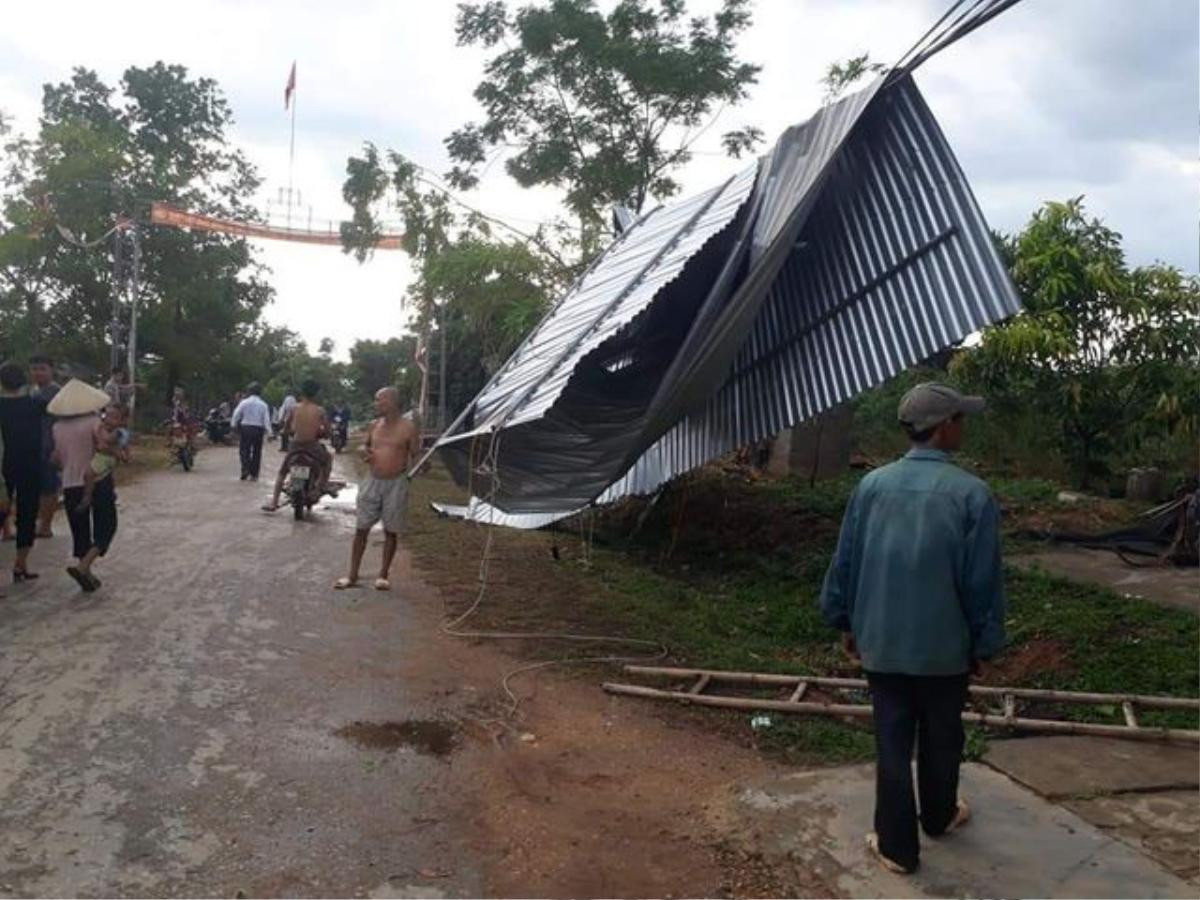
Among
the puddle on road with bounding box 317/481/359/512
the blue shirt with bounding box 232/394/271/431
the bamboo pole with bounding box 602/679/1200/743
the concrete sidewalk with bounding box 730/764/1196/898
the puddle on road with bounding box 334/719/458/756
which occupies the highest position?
the blue shirt with bounding box 232/394/271/431

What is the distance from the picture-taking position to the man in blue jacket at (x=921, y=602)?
3.39 meters

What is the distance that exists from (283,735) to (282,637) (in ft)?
5.58

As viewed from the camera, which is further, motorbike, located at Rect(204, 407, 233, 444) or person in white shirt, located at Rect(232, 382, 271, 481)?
motorbike, located at Rect(204, 407, 233, 444)

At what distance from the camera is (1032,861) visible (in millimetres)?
3518

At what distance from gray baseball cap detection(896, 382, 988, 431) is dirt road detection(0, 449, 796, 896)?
1.52m

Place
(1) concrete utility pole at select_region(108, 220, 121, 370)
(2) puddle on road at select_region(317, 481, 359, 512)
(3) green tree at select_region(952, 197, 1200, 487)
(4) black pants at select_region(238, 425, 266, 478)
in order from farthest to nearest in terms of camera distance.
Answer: (1) concrete utility pole at select_region(108, 220, 121, 370), (4) black pants at select_region(238, 425, 266, 478), (2) puddle on road at select_region(317, 481, 359, 512), (3) green tree at select_region(952, 197, 1200, 487)

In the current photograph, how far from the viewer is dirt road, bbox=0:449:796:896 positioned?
11.2 feet

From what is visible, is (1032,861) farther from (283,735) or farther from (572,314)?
(572,314)

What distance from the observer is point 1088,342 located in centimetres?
1171

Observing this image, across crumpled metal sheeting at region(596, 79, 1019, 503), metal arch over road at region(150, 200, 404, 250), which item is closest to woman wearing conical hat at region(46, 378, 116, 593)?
crumpled metal sheeting at region(596, 79, 1019, 503)

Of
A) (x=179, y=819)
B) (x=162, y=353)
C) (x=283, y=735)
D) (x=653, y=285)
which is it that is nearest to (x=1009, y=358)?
(x=653, y=285)

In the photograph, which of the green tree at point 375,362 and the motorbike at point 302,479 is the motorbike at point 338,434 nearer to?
the motorbike at point 302,479

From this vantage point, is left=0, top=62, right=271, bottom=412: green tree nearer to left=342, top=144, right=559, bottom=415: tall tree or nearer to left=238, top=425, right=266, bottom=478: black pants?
left=342, top=144, right=559, bottom=415: tall tree

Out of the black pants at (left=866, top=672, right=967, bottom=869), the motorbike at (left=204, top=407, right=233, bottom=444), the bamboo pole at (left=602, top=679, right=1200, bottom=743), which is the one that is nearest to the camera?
the black pants at (left=866, top=672, right=967, bottom=869)
